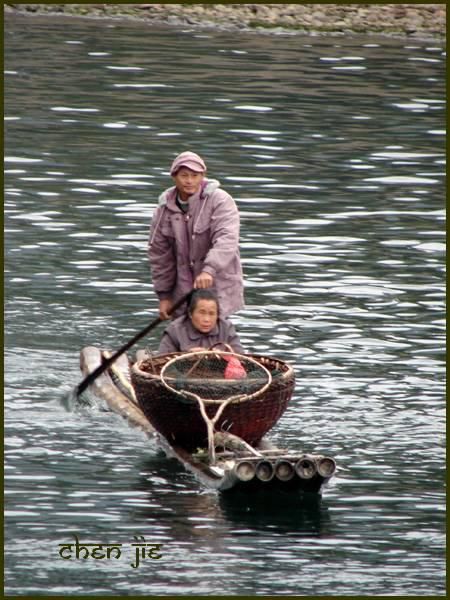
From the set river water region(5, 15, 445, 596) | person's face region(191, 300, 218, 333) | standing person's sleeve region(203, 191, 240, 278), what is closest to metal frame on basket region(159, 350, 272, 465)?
river water region(5, 15, 445, 596)

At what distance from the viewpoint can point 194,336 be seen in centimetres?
1358

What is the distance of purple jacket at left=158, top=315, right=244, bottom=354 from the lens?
13.6 metres

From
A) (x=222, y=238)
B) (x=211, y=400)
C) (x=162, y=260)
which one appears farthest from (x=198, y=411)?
(x=162, y=260)

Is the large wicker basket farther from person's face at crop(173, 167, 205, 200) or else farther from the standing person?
person's face at crop(173, 167, 205, 200)

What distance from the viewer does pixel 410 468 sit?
1292 cm

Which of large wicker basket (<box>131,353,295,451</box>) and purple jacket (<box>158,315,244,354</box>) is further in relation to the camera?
purple jacket (<box>158,315,244,354</box>)

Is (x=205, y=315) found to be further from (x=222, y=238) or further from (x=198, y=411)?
(x=198, y=411)

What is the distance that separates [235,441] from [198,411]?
398 millimetres

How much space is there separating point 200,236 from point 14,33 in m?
22.6

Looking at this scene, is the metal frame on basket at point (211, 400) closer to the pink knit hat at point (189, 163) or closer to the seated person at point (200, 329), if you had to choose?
the seated person at point (200, 329)

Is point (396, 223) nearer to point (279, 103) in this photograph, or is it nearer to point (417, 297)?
point (417, 297)

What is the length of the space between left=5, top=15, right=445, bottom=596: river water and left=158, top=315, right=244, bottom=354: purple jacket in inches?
31.8

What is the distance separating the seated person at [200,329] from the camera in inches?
525

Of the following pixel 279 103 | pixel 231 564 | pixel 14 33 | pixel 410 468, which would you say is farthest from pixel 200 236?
pixel 14 33
